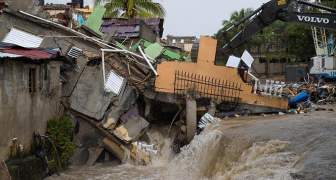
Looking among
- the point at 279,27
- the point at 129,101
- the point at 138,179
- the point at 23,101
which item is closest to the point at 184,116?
the point at 129,101

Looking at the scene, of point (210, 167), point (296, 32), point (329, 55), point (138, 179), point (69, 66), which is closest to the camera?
point (210, 167)

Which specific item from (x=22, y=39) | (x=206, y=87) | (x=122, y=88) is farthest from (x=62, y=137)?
(x=206, y=87)

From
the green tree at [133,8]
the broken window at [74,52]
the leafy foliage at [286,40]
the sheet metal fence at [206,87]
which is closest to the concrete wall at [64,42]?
the broken window at [74,52]

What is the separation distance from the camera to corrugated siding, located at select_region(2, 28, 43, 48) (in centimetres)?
1425

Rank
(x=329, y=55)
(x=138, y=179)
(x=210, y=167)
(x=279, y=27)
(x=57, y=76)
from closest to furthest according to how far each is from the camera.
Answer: (x=210, y=167), (x=138, y=179), (x=57, y=76), (x=329, y=55), (x=279, y=27)

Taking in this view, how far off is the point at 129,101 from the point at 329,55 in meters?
19.5

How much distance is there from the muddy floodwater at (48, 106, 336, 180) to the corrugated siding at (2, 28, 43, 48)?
11.9ft

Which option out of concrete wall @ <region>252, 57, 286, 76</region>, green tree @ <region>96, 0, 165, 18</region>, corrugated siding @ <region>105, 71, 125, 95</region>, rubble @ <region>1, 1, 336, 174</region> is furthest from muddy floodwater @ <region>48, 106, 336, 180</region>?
concrete wall @ <region>252, 57, 286, 76</region>

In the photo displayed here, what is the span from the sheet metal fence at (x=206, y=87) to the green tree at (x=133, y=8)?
11260mm

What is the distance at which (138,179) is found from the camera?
1416 cm

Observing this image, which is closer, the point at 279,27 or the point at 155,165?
the point at 155,165

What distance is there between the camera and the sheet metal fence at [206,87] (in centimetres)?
1648

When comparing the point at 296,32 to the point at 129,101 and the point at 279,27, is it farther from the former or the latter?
the point at 129,101

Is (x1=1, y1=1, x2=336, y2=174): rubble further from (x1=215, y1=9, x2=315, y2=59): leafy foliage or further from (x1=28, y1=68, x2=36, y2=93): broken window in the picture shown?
(x1=215, y1=9, x2=315, y2=59): leafy foliage
